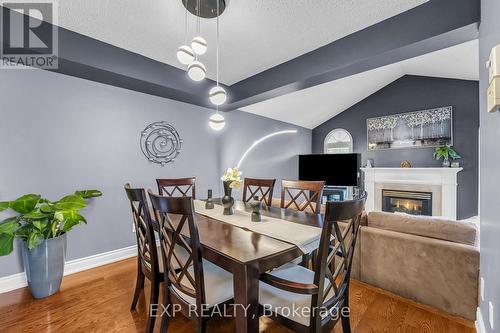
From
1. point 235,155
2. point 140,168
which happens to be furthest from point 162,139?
point 235,155

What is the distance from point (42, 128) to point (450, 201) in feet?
22.1

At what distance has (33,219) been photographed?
1971 mm

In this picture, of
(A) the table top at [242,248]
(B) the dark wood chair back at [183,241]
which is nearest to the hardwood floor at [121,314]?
(B) the dark wood chair back at [183,241]

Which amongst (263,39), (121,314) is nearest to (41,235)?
(121,314)

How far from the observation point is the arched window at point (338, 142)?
6.08 m

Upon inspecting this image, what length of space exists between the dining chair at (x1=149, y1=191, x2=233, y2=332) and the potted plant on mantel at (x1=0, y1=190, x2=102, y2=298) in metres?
1.29

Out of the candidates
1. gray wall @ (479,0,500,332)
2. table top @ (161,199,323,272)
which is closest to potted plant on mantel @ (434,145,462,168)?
gray wall @ (479,0,500,332)

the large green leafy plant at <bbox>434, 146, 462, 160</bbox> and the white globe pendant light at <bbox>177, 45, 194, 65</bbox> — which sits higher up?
the white globe pendant light at <bbox>177, 45, 194, 65</bbox>

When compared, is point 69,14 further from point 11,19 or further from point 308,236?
point 308,236

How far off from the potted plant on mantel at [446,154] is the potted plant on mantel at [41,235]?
608 centimetres

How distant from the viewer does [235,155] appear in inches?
170

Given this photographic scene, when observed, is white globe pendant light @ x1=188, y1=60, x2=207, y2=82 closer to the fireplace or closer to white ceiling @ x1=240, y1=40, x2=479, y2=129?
white ceiling @ x1=240, y1=40, x2=479, y2=129

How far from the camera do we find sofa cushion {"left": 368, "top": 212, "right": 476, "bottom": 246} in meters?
1.80

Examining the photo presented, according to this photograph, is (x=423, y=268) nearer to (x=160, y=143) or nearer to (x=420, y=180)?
(x=160, y=143)
